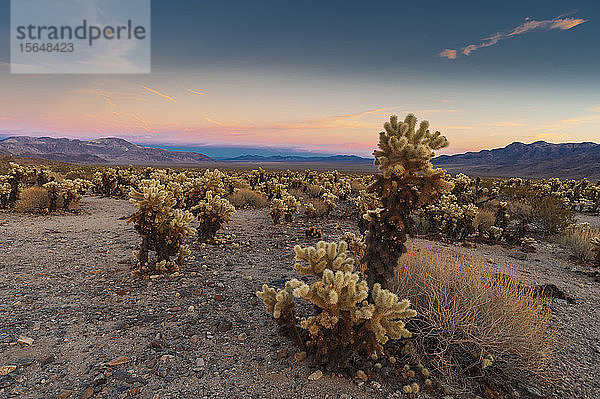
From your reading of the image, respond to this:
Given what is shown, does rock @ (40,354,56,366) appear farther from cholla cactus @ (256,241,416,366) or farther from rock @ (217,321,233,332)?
cholla cactus @ (256,241,416,366)

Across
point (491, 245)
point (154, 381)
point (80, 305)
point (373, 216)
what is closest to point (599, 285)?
point (491, 245)

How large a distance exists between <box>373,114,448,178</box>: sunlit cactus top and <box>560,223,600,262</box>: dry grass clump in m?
7.40

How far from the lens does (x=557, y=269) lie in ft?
24.2

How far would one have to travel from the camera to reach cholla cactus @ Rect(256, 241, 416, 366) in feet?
9.39

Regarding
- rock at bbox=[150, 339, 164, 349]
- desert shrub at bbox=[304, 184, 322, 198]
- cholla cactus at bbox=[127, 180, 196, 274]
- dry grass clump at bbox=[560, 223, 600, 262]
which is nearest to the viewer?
rock at bbox=[150, 339, 164, 349]

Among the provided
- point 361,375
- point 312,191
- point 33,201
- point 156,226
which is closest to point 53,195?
point 33,201

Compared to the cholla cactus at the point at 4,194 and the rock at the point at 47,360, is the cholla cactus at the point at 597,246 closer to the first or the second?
the rock at the point at 47,360

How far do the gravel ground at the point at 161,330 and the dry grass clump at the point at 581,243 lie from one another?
45.2 inches

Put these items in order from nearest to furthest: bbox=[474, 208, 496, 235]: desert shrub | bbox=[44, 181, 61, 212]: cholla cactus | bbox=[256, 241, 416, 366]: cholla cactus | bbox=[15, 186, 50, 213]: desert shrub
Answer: bbox=[256, 241, 416, 366]: cholla cactus < bbox=[44, 181, 61, 212]: cholla cactus < bbox=[15, 186, 50, 213]: desert shrub < bbox=[474, 208, 496, 235]: desert shrub

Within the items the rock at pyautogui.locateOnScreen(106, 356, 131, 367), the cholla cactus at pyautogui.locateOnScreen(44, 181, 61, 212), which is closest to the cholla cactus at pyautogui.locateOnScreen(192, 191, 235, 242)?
the rock at pyautogui.locateOnScreen(106, 356, 131, 367)

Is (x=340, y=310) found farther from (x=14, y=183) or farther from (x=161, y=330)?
(x=14, y=183)

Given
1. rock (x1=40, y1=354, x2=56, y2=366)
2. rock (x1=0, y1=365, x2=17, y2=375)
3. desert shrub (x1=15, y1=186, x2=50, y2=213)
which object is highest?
desert shrub (x1=15, y1=186, x2=50, y2=213)

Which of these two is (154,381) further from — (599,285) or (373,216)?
(599,285)

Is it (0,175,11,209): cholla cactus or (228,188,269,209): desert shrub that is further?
(228,188,269,209): desert shrub
